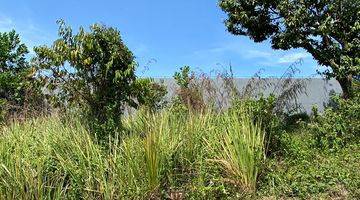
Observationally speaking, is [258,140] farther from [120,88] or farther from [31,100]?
[31,100]

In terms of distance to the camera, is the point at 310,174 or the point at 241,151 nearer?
the point at 241,151

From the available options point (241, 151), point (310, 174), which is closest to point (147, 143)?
point (241, 151)

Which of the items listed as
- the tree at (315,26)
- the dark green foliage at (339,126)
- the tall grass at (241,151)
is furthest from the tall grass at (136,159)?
the tree at (315,26)

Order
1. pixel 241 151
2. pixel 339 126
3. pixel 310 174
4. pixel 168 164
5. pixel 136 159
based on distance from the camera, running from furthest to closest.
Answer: pixel 339 126 → pixel 310 174 → pixel 241 151 → pixel 168 164 → pixel 136 159

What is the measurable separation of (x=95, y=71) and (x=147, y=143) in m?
2.07

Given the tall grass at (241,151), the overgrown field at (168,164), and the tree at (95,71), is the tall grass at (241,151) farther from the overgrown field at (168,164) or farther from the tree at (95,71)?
the tree at (95,71)

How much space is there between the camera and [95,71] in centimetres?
802

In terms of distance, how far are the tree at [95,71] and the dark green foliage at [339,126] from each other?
11.7 ft

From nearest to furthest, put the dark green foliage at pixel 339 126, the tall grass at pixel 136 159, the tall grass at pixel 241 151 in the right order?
the tall grass at pixel 136 159
the tall grass at pixel 241 151
the dark green foliage at pixel 339 126

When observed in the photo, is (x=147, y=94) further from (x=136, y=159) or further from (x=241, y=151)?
(x=136, y=159)

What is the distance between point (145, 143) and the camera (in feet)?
21.2

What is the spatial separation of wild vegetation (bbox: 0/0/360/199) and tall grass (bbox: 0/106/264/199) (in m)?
0.01

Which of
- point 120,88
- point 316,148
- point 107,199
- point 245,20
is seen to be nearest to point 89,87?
point 120,88

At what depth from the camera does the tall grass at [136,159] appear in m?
6.05
